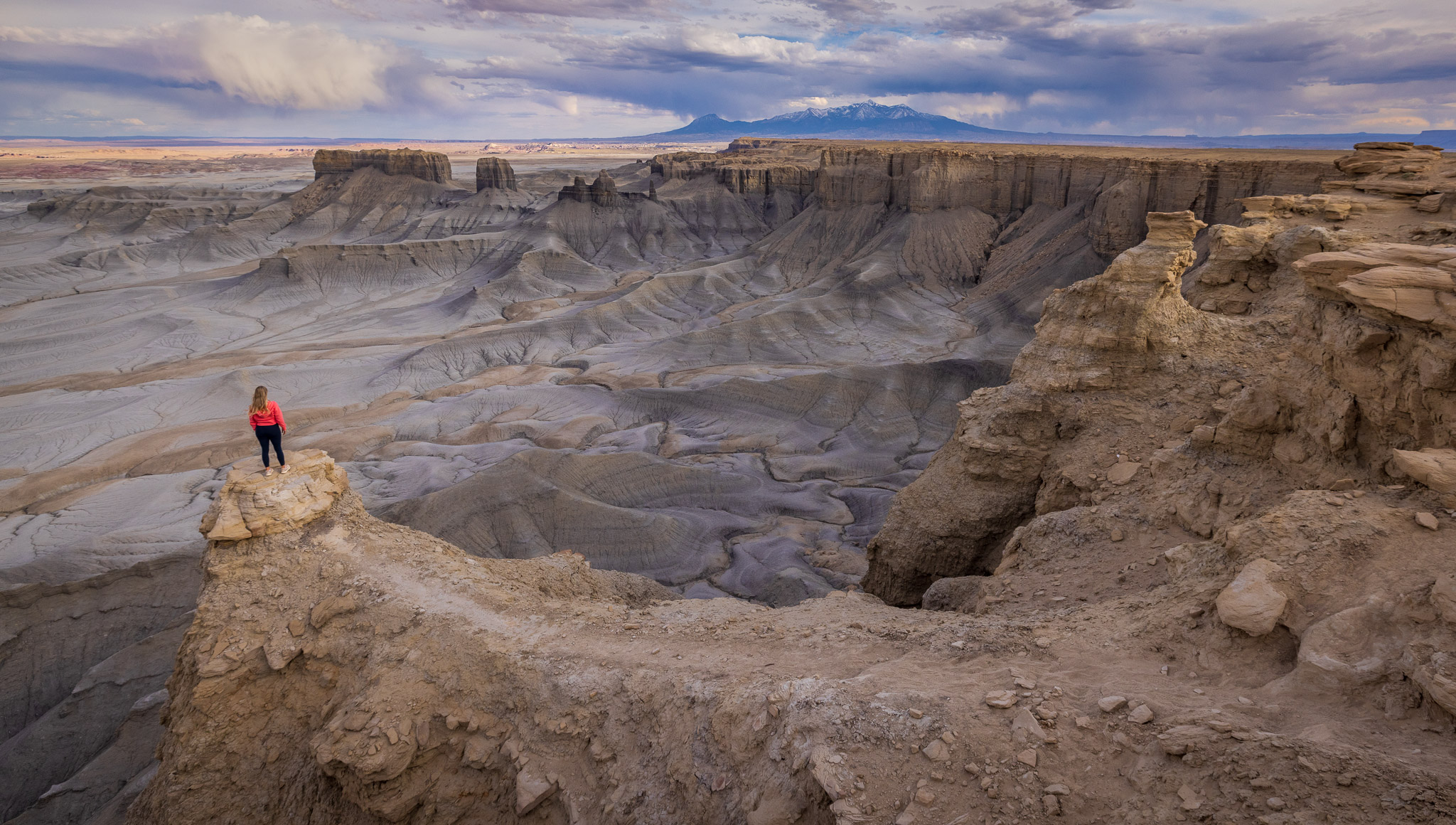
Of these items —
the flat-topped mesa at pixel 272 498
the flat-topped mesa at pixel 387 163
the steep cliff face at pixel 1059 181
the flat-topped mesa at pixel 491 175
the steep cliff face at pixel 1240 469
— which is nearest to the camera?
the steep cliff face at pixel 1240 469

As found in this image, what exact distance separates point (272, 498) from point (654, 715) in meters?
6.02

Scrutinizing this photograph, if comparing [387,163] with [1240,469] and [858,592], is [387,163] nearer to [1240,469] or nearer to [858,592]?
[858,592]

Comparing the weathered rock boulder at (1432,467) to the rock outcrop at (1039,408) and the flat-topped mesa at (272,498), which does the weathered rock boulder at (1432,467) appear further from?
the flat-topped mesa at (272,498)

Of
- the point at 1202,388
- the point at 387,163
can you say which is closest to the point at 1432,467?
the point at 1202,388

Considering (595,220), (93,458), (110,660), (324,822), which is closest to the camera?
(324,822)

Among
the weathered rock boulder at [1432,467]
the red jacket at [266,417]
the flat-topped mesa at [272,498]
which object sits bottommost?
the flat-topped mesa at [272,498]

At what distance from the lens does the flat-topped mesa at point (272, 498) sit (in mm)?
9305

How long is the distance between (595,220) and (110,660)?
243ft

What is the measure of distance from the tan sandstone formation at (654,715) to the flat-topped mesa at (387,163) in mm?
102469

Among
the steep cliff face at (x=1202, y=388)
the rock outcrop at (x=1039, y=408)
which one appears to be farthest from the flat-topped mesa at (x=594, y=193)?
the rock outcrop at (x=1039, y=408)

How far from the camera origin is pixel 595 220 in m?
85.3

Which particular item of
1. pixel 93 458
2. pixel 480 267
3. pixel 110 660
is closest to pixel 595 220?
pixel 480 267

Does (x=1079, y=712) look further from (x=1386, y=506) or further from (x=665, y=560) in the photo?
(x=665, y=560)

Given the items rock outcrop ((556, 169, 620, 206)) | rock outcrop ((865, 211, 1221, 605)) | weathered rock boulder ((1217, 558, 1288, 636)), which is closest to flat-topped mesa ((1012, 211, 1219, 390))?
rock outcrop ((865, 211, 1221, 605))
